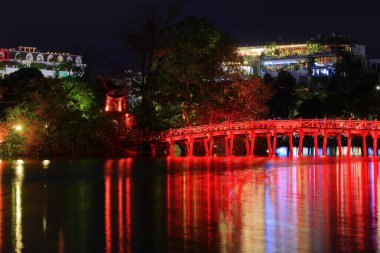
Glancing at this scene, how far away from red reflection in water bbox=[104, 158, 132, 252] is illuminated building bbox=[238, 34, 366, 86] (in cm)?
12118

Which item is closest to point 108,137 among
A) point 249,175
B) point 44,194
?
point 249,175

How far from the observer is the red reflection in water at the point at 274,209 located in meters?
17.0

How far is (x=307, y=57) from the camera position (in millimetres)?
170125

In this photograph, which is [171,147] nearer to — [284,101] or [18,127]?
[18,127]

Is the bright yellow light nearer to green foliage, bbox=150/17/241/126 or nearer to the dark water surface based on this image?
green foliage, bbox=150/17/241/126

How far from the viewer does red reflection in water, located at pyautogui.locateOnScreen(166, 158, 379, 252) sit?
55.8ft

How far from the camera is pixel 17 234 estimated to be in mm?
17828

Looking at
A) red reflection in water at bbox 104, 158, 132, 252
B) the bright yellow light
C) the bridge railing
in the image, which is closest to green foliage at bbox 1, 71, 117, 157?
the bright yellow light

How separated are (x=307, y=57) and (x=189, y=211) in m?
153

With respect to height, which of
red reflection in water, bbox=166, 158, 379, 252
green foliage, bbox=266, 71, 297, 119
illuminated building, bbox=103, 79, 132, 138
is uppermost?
green foliage, bbox=266, 71, 297, 119

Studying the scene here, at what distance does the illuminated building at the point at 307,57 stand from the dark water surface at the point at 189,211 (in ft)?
396

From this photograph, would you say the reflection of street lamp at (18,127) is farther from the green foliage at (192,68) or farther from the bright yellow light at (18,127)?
the green foliage at (192,68)

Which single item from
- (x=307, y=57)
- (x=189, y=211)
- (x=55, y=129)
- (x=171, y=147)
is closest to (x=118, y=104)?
(x=171, y=147)

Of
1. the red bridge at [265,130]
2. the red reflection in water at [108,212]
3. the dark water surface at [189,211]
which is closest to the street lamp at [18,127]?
A: the red bridge at [265,130]
